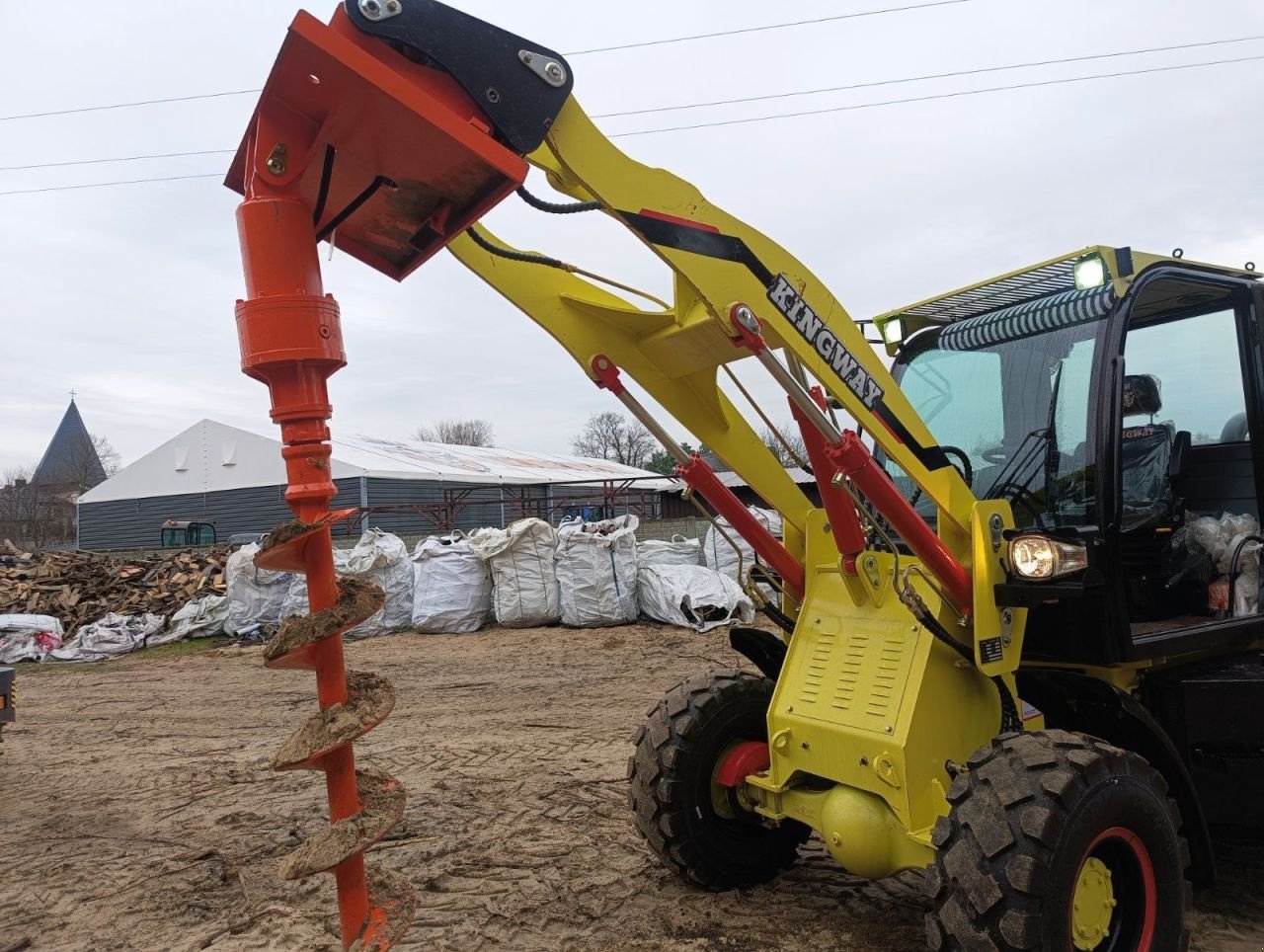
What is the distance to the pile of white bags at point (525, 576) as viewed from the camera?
12.5 meters

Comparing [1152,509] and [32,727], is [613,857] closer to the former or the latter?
[1152,509]

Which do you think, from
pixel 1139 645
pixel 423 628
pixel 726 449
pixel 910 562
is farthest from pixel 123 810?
pixel 423 628

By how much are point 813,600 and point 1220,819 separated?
1599mm

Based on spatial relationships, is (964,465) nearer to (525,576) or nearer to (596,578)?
(596,578)

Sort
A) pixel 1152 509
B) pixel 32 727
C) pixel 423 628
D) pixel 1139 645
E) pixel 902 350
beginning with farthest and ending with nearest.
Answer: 1. pixel 423 628
2. pixel 32 727
3. pixel 902 350
4. pixel 1152 509
5. pixel 1139 645

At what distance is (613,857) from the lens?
14.3 feet

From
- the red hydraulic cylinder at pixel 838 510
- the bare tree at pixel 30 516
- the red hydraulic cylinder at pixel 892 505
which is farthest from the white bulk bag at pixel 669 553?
the bare tree at pixel 30 516

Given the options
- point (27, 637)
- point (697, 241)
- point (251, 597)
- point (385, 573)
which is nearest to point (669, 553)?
point (385, 573)

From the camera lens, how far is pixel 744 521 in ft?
12.2

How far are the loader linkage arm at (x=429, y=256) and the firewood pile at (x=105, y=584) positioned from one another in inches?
532

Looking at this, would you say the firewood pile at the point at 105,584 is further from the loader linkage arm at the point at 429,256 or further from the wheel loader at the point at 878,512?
the loader linkage arm at the point at 429,256

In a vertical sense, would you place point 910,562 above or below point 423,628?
above

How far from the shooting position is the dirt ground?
3.65 meters

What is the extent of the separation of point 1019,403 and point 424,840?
3524 mm
